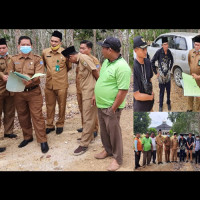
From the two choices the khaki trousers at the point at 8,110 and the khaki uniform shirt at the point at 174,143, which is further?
the khaki trousers at the point at 8,110

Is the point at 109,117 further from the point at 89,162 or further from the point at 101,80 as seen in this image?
the point at 89,162

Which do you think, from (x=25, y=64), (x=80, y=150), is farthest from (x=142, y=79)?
(x=25, y=64)

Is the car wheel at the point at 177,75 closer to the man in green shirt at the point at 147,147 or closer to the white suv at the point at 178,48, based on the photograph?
the white suv at the point at 178,48

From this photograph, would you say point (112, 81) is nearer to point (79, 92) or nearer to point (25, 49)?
point (79, 92)

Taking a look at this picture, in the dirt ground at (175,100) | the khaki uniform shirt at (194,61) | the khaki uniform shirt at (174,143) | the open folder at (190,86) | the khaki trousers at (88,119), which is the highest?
the khaki uniform shirt at (194,61)

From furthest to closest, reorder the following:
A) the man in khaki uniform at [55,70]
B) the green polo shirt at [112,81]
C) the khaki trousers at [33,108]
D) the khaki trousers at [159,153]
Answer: the man in khaki uniform at [55,70], the khaki trousers at [33,108], the khaki trousers at [159,153], the green polo shirt at [112,81]

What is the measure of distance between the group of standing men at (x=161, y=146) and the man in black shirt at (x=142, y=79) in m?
0.45

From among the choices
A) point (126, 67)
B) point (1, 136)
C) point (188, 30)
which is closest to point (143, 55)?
point (126, 67)

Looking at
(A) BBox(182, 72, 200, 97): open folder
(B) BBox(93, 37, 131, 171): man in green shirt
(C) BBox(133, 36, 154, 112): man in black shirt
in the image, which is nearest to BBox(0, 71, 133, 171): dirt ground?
(B) BBox(93, 37, 131, 171): man in green shirt

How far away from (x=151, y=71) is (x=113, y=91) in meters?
0.66

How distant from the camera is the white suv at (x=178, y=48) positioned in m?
3.59

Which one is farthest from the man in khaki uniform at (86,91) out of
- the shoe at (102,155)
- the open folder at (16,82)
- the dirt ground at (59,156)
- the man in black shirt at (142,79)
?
the man in black shirt at (142,79)

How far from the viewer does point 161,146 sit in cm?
371

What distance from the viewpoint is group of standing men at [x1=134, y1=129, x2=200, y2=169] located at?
370cm
